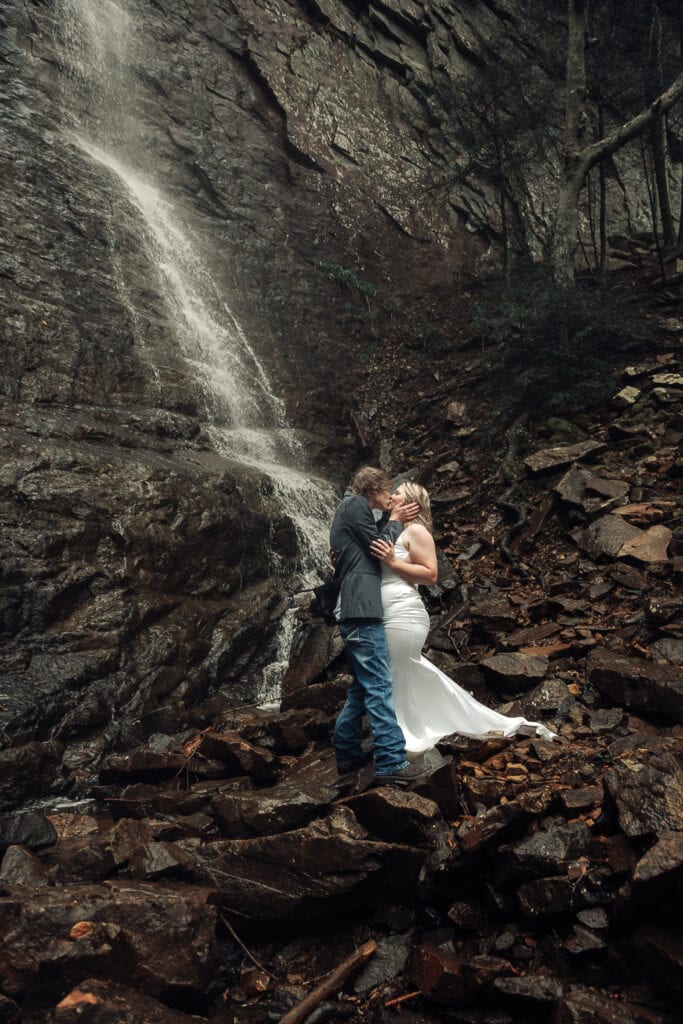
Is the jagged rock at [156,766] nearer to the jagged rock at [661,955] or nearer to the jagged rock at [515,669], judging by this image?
the jagged rock at [515,669]

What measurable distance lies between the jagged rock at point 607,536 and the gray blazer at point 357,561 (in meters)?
3.55

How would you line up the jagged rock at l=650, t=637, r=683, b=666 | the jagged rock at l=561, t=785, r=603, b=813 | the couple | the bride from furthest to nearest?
the jagged rock at l=650, t=637, r=683, b=666 < the bride < the couple < the jagged rock at l=561, t=785, r=603, b=813

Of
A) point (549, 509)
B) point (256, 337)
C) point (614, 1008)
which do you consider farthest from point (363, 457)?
point (614, 1008)

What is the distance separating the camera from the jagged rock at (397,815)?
12.8 feet

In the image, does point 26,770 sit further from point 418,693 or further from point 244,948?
point 418,693

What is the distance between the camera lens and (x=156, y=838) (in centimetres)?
495

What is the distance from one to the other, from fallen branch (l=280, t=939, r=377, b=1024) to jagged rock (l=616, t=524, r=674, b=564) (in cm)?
476

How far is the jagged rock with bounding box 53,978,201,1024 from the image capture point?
3.01m

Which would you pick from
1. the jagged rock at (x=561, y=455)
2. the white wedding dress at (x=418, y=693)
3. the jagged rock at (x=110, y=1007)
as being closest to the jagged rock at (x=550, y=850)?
the white wedding dress at (x=418, y=693)

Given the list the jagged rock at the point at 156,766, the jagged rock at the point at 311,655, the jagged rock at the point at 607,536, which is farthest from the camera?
the jagged rock at the point at 311,655

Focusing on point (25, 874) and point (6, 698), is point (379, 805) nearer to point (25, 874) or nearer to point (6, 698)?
point (25, 874)

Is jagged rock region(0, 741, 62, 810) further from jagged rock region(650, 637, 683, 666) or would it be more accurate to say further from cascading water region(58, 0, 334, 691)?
jagged rock region(650, 637, 683, 666)

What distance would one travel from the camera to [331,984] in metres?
3.39

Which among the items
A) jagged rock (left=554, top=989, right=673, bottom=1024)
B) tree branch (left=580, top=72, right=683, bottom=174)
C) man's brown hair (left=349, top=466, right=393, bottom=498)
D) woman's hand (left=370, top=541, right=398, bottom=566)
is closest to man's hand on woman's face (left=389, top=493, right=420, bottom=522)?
man's brown hair (left=349, top=466, right=393, bottom=498)
